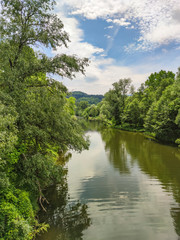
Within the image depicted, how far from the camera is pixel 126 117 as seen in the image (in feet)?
170

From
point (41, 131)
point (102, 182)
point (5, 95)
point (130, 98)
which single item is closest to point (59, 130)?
point (41, 131)

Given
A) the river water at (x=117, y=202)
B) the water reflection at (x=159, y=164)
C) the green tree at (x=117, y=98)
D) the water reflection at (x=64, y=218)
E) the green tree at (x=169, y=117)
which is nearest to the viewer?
the water reflection at (x=64, y=218)

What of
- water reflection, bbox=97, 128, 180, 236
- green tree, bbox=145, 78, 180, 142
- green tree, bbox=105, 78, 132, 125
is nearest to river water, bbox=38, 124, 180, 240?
water reflection, bbox=97, 128, 180, 236

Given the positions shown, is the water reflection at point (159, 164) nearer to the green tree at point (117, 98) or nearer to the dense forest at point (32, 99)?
the dense forest at point (32, 99)

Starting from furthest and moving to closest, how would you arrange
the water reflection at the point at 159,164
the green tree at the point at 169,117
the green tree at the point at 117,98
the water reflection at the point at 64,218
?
1. the green tree at the point at 117,98
2. the green tree at the point at 169,117
3. the water reflection at the point at 159,164
4. the water reflection at the point at 64,218

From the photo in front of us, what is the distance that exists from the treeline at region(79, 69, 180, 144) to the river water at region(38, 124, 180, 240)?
11.7 m

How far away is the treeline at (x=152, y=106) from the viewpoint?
30183mm

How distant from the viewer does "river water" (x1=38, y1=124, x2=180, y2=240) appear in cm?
873

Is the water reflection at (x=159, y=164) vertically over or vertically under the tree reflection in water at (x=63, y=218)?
over

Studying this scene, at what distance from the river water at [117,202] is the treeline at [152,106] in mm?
11746

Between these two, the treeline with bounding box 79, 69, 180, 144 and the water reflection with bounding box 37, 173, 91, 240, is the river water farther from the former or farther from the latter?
the treeline with bounding box 79, 69, 180, 144

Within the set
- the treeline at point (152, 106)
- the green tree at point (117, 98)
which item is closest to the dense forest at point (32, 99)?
the treeline at point (152, 106)

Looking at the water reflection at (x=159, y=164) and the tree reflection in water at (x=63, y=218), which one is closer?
the tree reflection in water at (x=63, y=218)

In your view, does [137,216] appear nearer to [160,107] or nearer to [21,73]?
[21,73]
